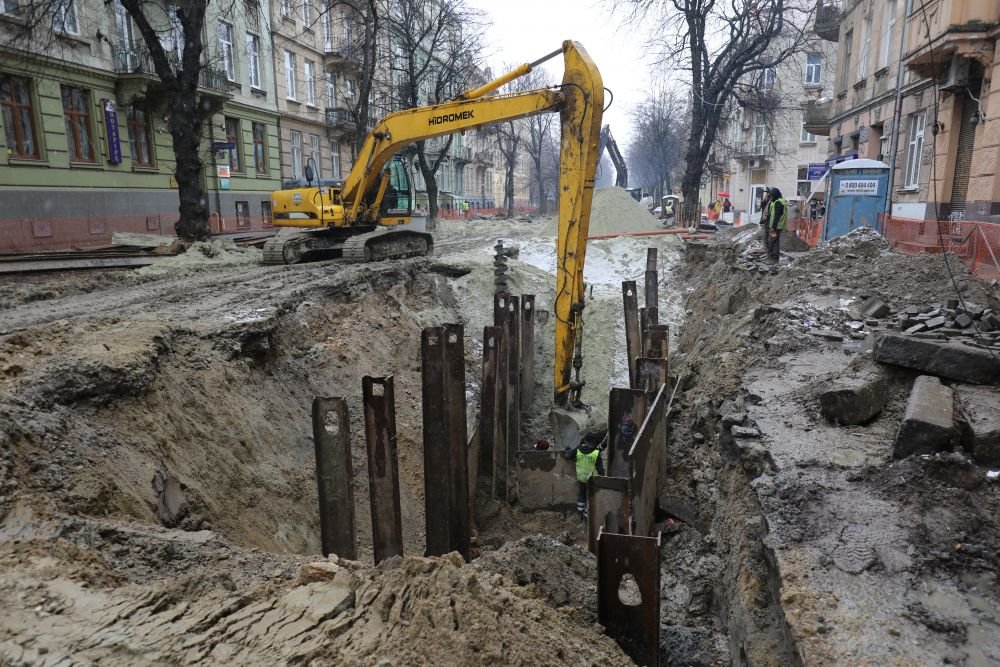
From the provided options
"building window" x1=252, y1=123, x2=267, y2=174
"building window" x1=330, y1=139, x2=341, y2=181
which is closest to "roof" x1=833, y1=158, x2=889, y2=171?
"building window" x1=252, y1=123, x2=267, y2=174

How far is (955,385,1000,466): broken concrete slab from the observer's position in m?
3.80

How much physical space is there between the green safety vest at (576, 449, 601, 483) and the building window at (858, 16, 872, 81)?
62.3ft

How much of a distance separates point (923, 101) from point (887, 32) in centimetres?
379

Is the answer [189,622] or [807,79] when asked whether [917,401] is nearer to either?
[189,622]

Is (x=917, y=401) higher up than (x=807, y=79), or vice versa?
(x=807, y=79)

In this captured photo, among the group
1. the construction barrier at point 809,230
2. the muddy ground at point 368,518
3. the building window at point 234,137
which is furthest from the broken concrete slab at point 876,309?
the building window at point 234,137

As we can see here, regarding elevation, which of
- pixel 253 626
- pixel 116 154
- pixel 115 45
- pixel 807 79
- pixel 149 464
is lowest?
pixel 149 464

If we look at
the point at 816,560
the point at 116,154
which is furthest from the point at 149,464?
the point at 116,154

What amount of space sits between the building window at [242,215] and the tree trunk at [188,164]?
8.77m

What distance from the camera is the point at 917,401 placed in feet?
14.2

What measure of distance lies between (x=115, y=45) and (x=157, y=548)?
20.8 meters

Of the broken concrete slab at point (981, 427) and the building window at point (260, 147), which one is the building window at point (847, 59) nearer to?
the broken concrete slab at point (981, 427)

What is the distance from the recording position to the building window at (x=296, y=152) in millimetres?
28953

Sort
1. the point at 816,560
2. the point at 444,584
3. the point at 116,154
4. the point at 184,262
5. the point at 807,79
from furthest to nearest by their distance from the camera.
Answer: the point at 807,79 < the point at 116,154 < the point at 184,262 < the point at 816,560 < the point at 444,584
